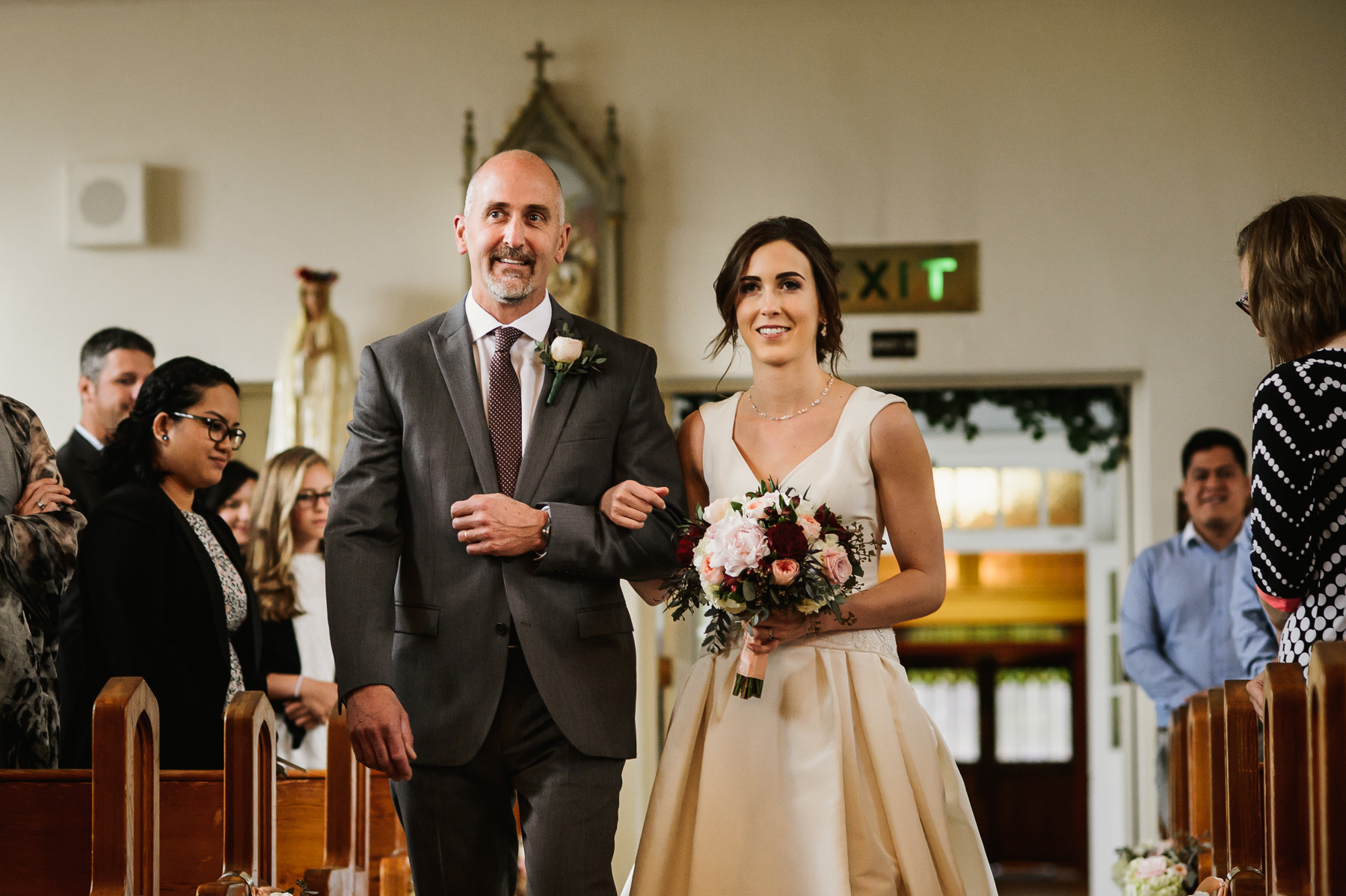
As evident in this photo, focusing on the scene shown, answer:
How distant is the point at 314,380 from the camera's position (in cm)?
667

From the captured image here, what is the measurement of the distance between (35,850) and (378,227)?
489 cm

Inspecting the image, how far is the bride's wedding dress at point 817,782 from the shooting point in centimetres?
264

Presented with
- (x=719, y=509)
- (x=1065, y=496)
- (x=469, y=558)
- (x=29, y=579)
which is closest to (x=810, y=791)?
(x=719, y=509)

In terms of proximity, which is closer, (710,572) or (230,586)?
(710,572)

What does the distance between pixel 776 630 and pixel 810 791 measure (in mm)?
341

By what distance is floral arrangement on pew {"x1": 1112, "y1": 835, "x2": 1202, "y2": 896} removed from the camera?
13.1 feet

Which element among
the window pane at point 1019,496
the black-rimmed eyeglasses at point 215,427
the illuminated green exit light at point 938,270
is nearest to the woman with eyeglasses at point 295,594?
the black-rimmed eyeglasses at point 215,427

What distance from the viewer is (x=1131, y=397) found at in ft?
22.6

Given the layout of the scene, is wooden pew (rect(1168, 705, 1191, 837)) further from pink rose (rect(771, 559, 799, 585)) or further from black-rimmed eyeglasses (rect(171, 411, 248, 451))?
black-rimmed eyeglasses (rect(171, 411, 248, 451))

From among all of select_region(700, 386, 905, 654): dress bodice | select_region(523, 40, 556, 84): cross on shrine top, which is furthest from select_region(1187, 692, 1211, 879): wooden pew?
select_region(523, 40, 556, 84): cross on shrine top

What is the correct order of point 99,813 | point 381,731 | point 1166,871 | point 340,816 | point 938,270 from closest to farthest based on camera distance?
1. point 99,813
2. point 381,731
3. point 340,816
4. point 1166,871
5. point 938,270

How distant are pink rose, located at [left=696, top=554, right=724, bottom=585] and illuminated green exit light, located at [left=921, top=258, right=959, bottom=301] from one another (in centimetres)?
458

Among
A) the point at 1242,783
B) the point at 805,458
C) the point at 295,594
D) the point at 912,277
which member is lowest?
the point at 1242,783

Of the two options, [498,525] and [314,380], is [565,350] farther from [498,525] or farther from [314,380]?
[314,380]
